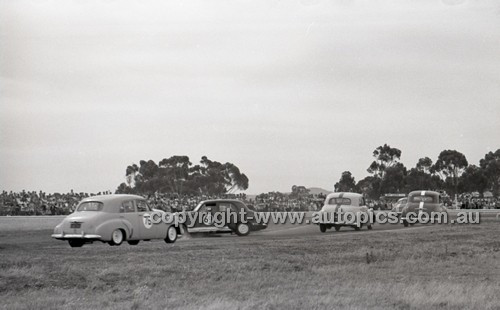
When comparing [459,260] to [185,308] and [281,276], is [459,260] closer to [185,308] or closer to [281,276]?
[281,276]

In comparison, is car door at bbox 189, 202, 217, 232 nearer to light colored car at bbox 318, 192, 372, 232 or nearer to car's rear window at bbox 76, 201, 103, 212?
car's rear window at bbox 76, 201, 103, 212

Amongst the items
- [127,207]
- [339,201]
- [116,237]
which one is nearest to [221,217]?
[127,207]

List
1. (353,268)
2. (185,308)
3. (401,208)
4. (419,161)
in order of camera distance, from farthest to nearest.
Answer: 1. (419,161)
2. (401,208)
3. (353,268)
4. (185,308)

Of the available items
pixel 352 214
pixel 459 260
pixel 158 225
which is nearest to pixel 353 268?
pixel 459 260

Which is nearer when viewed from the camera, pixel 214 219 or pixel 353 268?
pixel 353 268

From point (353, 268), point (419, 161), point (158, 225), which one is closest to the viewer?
point (353, 268)

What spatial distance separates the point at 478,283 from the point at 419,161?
105 meters

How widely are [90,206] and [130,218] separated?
4.87 ft

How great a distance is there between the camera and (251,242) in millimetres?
29594

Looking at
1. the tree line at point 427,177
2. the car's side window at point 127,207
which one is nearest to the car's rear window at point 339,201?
the car's side window at point 127,207

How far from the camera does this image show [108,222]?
25609 mm

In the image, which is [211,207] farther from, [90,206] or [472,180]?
[472,180]

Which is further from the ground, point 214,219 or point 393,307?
point 214,219

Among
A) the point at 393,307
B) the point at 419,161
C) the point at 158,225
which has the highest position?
the point at 419,161
